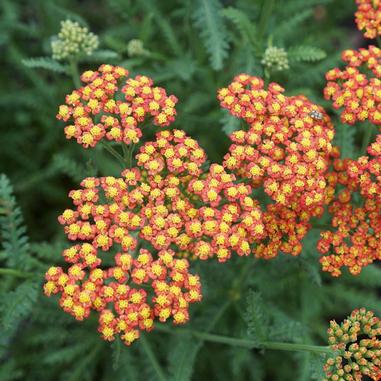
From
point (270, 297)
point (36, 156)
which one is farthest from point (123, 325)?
point (36, 156)

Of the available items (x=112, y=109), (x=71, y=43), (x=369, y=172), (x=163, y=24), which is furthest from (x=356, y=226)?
(x=163, y=24)

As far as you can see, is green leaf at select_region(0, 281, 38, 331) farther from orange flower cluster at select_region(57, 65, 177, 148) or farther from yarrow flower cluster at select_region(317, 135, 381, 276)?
yarrow flower cluster at select_region(317, 135, 381, 276)

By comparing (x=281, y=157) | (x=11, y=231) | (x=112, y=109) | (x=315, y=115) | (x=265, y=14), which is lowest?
(x=11, y=231)

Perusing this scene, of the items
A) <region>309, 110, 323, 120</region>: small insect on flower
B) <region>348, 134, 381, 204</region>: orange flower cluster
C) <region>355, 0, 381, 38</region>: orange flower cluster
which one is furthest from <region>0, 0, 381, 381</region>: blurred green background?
<region>309, 110, 323, 120</region>: small insect on flower

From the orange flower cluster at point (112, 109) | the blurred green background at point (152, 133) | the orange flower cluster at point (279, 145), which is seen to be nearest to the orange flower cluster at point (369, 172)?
the orange flower cluster at point (279, 145)

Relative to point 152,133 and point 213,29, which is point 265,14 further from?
point 152,133

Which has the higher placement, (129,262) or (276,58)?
(276,58)

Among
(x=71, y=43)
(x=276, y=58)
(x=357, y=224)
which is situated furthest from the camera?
(x=71, y=43)

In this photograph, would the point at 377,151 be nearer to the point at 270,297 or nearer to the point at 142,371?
the point at 270,297
